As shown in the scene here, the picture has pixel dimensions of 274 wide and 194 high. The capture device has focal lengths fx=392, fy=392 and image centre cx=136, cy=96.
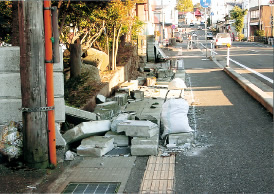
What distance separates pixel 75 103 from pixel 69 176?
3.91 m

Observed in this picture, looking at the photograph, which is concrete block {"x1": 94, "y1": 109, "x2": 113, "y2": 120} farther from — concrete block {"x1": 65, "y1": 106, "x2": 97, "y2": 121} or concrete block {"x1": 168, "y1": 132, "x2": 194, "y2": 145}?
concrete block {"x1": 168, "y1": 132, "x2": 194, "y2": 145}

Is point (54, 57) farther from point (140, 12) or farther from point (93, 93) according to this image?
point (140, 12)

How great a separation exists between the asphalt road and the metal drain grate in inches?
34.2

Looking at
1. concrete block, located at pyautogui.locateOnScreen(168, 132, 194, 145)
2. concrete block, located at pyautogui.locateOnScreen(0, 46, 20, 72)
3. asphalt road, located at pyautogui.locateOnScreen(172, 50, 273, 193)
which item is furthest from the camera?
concrete block, located at pyautogui.locateOnScreen(168, 132, 194, 145)

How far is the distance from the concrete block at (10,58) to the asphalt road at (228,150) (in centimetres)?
306

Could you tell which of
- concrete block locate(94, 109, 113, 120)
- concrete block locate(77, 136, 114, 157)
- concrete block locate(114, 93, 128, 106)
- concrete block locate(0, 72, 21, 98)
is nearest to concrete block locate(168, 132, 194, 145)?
concrete block locate(77, 136, 114, 157)

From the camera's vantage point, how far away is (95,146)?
264 inches

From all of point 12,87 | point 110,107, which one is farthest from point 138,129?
point 110,107

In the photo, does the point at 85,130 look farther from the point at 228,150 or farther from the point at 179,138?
the point at 228,150

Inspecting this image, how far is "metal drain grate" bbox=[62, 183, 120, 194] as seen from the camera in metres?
5.15

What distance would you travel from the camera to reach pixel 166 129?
293 inches

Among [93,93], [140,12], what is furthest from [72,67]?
[140,12]

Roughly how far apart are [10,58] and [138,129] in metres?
2.44

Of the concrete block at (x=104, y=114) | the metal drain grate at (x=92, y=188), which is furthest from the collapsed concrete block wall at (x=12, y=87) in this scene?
the concrete block at (x=104, y=114)
